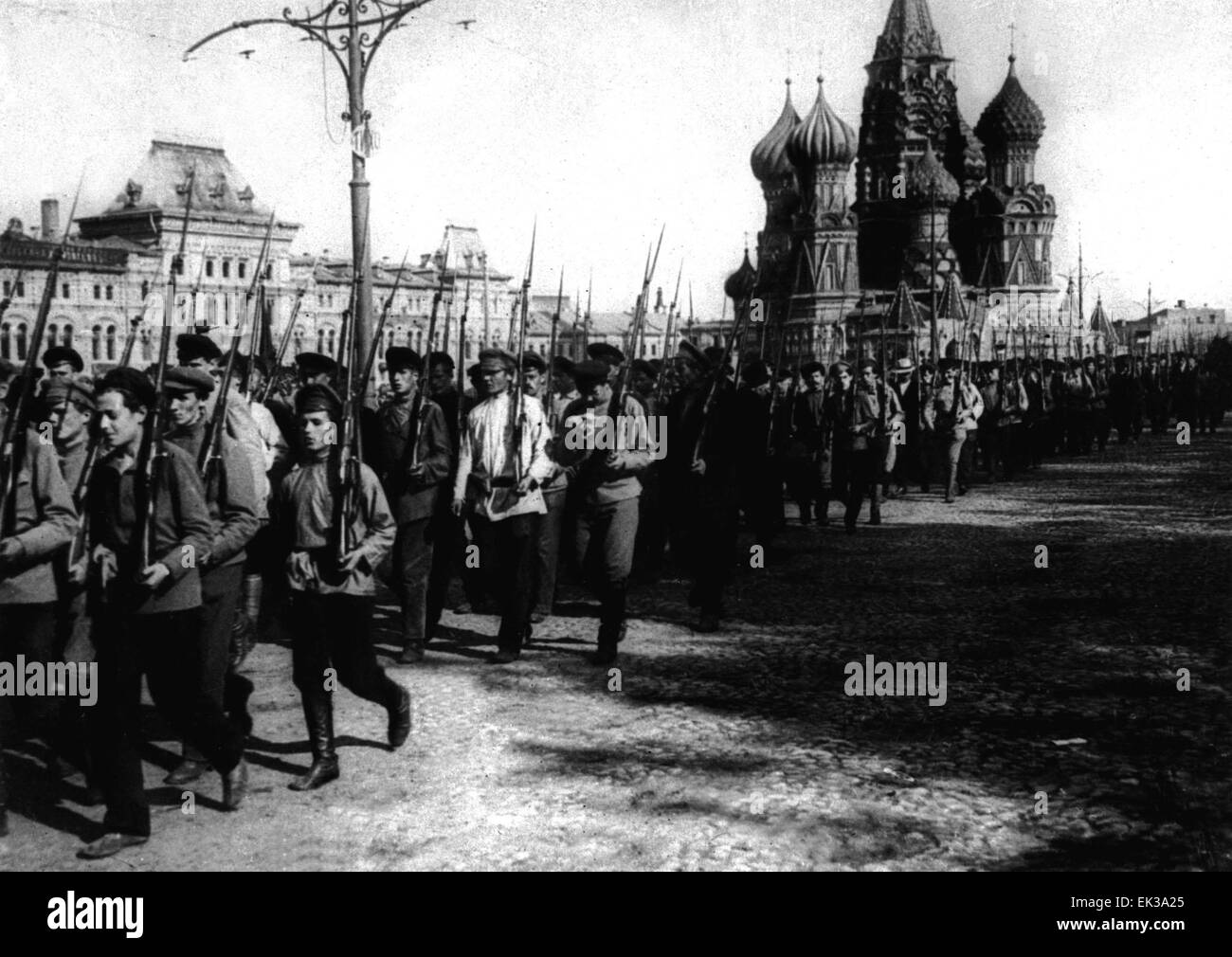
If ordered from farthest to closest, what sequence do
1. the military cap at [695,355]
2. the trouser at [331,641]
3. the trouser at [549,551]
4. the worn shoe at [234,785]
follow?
the military cap at [695,355], the trouser at [549,551], the trouser at [331,641], the worn shoe at [234,785]

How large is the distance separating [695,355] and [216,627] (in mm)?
5144

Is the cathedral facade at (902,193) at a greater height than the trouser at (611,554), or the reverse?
the cathedral facade at (902,193)

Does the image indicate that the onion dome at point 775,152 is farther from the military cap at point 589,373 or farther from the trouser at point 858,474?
the military cap at point 589,373

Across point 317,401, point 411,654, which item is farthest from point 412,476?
point 317,401

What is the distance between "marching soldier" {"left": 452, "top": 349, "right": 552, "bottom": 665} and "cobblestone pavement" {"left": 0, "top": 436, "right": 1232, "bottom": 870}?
417 millimetres

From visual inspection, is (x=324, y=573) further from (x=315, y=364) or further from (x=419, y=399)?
(x=315, y=364)

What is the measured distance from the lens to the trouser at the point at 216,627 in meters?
5.72

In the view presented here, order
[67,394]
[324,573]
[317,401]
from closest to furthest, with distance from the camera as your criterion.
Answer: [324,573] < [317,401] < [67,394]

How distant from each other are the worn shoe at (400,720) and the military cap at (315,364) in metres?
3.16

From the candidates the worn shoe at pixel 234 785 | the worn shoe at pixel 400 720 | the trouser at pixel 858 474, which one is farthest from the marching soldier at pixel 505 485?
the trouser at pixel 858 474

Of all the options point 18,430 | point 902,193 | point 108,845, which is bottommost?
point 108,845

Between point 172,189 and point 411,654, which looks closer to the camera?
point 411,654

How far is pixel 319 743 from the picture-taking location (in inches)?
247
